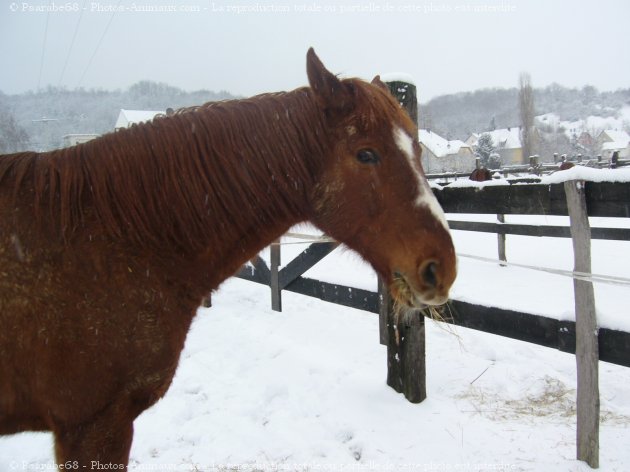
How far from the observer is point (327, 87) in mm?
1834

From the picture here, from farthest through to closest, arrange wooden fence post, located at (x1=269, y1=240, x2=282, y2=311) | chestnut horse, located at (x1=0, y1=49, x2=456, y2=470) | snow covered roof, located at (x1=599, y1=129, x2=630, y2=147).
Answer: snow covered roof, located at (x1=599, y1=129, x2=630, y2=147) < wooden fence post, located at (x1=269, y1=240, x2=282, y2=311) < chestnut horse, located at (x1=0, y1=49, x2=456, y2=470)

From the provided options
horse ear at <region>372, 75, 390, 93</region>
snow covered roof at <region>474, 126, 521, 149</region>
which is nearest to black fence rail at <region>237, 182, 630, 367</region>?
horse ear at <region>372, 75, 390, 93</region>

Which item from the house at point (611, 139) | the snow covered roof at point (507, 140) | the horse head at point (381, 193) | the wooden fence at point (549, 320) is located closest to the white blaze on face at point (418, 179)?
the horse head at point (381, 193)

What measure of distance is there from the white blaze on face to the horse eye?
116 mm

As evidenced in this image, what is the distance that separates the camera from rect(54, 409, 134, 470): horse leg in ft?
5.52

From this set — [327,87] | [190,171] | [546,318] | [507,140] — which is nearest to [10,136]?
[190,171]

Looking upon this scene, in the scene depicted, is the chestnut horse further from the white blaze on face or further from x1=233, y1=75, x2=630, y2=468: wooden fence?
x1=233, y1=75, x2=630, y2=468: wooden fence

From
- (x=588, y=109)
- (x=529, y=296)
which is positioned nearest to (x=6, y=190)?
(x=529, y=296)

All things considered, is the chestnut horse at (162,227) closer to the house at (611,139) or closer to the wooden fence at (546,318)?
the wooden fence at (546,318)

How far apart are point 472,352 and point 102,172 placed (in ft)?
13.8

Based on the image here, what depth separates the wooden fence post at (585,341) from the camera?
2604 millimetres

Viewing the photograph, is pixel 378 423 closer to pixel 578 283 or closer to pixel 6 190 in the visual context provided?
pixel 578 283

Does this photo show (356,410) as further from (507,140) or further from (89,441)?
(507,140)

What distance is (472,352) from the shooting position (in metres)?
4.52
